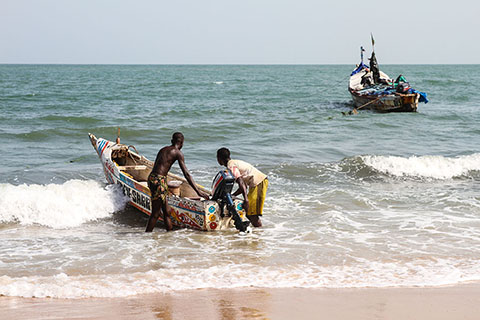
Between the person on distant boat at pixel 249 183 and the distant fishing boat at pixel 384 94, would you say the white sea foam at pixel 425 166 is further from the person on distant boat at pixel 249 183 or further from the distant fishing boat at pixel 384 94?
the distant fishing boat at pixel 384 94

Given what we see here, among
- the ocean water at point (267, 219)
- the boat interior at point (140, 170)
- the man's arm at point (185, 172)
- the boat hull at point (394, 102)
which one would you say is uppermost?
the boat hull at point (394, 102)

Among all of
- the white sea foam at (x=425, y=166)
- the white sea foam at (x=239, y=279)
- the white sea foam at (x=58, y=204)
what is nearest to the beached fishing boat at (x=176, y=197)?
the white sea foam at (x=58, y=204)

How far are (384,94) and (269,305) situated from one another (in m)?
25.9

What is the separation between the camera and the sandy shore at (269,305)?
524 centimetres

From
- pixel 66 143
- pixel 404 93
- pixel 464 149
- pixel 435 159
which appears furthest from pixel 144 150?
pixel 404 93

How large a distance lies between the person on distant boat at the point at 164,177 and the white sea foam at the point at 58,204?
1.78 m

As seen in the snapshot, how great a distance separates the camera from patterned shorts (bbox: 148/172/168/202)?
8.61 meters

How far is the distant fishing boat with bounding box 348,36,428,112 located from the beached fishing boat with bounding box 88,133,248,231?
1946 cm

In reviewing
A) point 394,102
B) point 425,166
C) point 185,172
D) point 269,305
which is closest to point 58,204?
point 185,172

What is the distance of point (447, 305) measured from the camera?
550 cm

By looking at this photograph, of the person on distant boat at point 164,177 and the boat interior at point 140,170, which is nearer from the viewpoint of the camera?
the person on distant boat at point 164,177

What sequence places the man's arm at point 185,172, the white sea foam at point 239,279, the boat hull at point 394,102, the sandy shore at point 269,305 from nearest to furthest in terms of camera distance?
1. the sandy shore at point 269,305
2. the white sea foam at point 239,279
3. the man's arm at point 185,172
4. the boat hull at point 394,102

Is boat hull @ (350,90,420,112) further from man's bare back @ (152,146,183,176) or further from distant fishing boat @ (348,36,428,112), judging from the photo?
man's bare back @ (152,146,183,176)

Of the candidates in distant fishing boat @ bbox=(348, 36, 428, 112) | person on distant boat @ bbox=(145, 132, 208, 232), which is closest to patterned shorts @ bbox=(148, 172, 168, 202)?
person on distant boat @ bbox=(145, 132, 208, 232)
